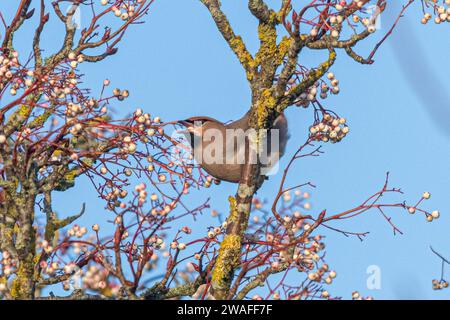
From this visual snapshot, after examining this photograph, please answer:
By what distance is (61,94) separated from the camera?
10.3 meters

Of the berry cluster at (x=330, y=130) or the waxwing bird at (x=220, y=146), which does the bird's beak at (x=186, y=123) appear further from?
the berry cluster at (x=330, y=130)

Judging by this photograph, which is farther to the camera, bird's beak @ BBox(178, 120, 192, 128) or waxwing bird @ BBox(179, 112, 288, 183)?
bird's beak @ BBox(178, 120, 192, 128)

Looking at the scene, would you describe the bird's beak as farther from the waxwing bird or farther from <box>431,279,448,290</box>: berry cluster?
<box>431,279,448,290</box>: berry cluster

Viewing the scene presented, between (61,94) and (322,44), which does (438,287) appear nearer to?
(322,44)

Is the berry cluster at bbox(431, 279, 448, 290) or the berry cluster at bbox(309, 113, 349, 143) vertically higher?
the berry cluster at bbox(309, 113, 349, 143)

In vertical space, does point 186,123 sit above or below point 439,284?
above

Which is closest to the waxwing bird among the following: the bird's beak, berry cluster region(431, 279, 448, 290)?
the bird's beak

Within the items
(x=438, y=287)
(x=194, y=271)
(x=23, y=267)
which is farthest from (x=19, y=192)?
(x=438, y=287)

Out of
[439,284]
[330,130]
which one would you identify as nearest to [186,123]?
[330,130]

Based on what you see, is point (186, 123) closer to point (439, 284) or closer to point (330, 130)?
point (330, 130)

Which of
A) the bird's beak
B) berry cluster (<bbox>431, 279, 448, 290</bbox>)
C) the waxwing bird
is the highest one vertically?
the bird's beak

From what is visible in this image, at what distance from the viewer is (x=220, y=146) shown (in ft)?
35.2

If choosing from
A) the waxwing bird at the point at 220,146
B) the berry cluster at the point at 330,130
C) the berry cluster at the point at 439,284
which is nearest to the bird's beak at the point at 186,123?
the waxwing bird at the point at 220,146

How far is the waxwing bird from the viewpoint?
10.5 m
